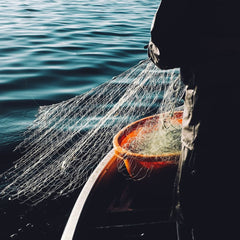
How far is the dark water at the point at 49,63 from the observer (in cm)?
387

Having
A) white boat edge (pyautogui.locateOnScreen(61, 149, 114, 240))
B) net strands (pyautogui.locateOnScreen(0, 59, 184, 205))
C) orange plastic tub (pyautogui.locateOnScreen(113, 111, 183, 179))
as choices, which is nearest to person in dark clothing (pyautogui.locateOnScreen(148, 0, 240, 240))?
net strands (pyautogui.locateOnScreen(0, 59, 184, 205))

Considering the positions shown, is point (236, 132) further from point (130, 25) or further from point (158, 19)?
point (130, 25)

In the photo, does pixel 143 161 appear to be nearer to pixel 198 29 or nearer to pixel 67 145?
pixel 198 29

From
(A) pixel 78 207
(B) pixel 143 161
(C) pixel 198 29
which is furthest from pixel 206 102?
(A) pixel 78 207

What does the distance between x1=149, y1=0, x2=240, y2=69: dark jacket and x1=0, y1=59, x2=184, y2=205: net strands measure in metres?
0.93

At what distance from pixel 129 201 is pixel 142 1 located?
90.8ft

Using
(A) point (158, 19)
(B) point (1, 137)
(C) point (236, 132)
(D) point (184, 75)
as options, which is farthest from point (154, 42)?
(B) point (1, 137)

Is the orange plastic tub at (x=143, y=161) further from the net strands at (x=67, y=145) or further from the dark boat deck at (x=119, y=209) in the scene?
the net strands at (x=67, y=145)

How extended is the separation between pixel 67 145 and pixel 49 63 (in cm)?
522

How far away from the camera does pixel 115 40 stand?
13.5 metres

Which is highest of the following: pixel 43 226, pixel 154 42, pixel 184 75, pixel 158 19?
pixel 158 19

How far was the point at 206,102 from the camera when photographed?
2.16 meters

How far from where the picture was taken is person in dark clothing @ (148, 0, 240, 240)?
1978mm

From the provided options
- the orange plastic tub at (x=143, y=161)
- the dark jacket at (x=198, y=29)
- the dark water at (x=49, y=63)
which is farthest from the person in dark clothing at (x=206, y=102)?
the dark water at (x=49, y=63)
